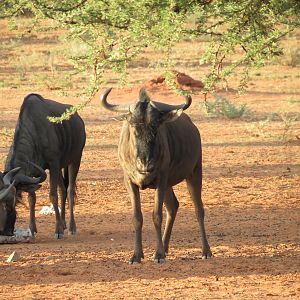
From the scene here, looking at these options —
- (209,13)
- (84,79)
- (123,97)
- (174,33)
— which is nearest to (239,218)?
(209,13)

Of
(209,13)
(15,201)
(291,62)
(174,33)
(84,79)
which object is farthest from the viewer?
(291,62)

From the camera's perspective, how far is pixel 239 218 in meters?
16.1

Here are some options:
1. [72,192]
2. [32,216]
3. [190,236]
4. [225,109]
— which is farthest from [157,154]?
[225,109]

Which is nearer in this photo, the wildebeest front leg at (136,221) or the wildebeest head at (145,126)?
the wildebeest head at (145,126)

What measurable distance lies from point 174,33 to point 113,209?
6.19 m

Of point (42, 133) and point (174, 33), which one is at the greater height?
point (174, 33)

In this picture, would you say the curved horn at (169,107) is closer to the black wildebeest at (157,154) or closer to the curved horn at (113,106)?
the black wildebeest at (157,154)

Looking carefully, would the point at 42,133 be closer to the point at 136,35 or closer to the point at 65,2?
the point at 65,2

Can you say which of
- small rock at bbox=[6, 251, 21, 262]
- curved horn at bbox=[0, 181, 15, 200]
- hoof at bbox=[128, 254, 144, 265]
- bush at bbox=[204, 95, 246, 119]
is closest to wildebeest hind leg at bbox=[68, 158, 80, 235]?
curved horn at bbox=[0, 181, 15, 200]

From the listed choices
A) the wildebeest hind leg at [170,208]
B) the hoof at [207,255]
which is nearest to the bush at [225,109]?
the wildebeest hind leg at [170,208]

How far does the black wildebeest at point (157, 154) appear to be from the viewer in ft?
39.2

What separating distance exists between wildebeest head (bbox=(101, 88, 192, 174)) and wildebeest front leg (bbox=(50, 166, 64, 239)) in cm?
331

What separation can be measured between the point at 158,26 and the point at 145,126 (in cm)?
114

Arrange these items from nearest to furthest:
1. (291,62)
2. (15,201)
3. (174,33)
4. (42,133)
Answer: (174,33) < (15,201) < (42,133) < (291,62)
